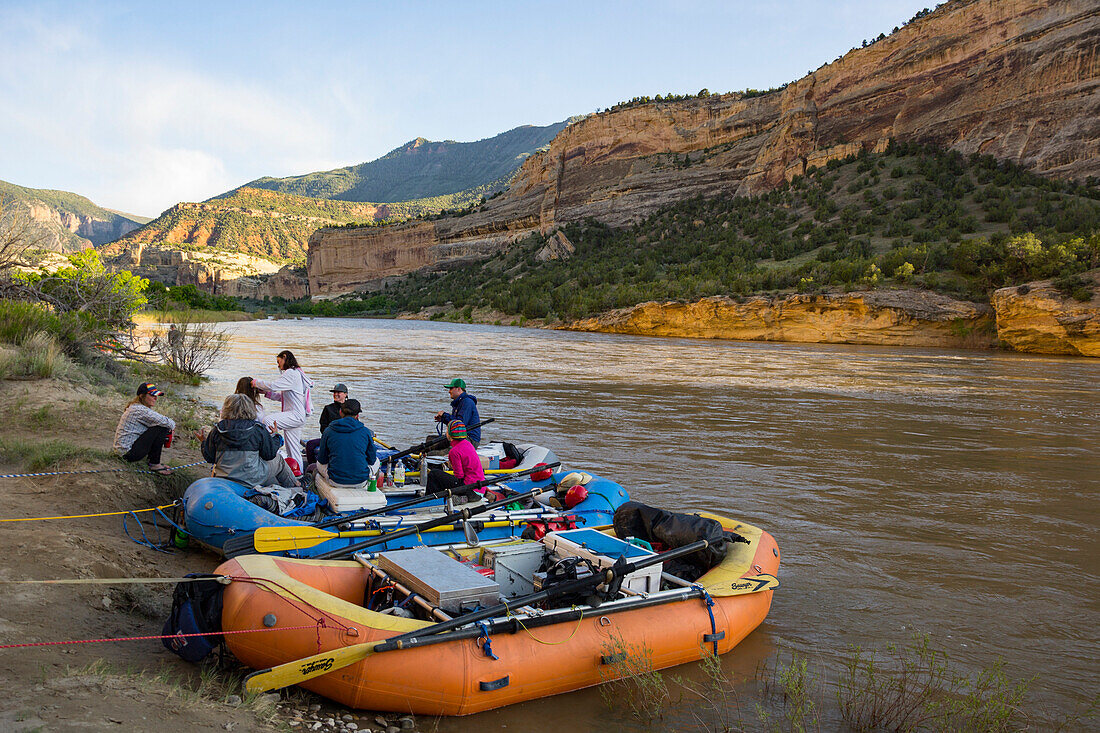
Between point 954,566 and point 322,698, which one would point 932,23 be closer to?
point 954,566

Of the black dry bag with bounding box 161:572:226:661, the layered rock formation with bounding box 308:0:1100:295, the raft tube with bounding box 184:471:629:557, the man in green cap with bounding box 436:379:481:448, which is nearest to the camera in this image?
the black dry bag with bounding box 161:572:226:661

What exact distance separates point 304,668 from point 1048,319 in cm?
3656

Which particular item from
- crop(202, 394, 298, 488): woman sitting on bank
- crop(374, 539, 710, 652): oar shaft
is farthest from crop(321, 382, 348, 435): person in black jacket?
crop(374, 539, 710, 652): oar shaft

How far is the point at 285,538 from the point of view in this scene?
18.9 feet

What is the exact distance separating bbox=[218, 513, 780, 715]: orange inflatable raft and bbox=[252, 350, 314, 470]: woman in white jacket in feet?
11.7

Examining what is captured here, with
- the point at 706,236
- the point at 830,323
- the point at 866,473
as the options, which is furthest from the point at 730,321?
the point at 866,473

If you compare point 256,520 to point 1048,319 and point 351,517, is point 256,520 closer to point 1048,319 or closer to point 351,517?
point 351,517

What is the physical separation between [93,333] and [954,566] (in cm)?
1734

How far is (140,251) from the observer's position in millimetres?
120438

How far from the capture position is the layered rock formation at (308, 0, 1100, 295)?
45.4 m

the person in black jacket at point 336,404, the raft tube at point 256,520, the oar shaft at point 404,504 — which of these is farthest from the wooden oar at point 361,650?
the person in black jacket at point 336,404

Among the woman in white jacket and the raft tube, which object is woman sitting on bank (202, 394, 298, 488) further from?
the woman in white jacket

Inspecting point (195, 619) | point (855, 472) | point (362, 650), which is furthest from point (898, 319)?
point (195, 619)

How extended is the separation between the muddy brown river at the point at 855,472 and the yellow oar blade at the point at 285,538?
238 cm
